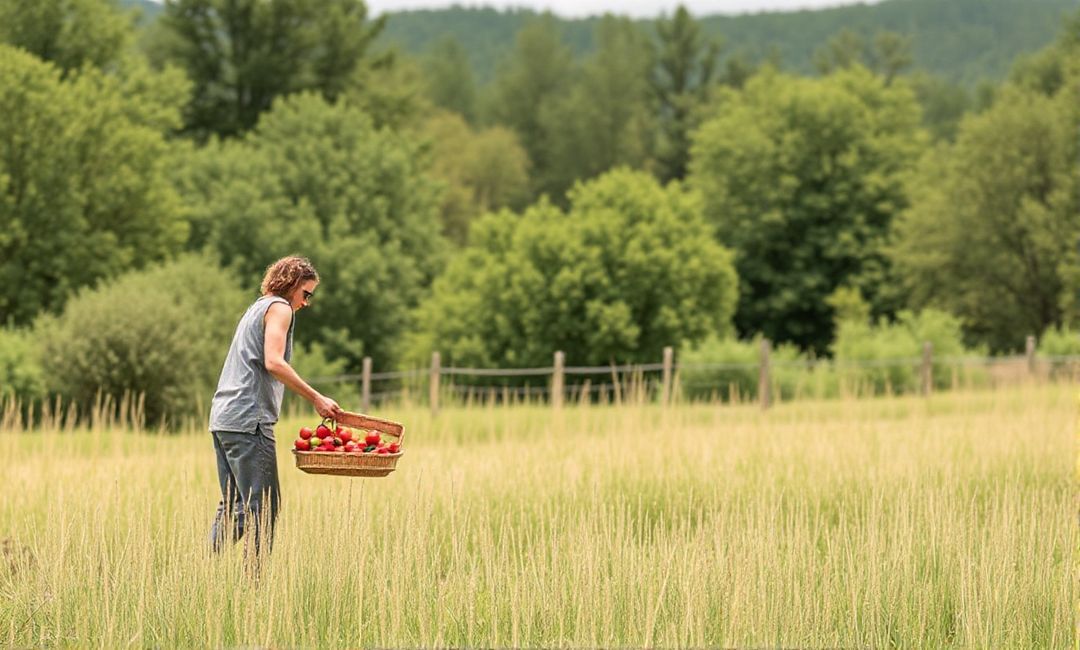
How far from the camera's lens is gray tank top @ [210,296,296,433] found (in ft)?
22.4

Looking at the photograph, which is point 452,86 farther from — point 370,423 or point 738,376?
point 370,423

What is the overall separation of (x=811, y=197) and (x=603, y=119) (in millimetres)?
16380

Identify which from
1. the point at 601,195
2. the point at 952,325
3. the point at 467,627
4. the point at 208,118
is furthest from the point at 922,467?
the point at 208,118

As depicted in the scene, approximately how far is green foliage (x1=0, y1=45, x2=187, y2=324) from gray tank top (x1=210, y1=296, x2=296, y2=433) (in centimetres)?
2353

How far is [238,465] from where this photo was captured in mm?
6840

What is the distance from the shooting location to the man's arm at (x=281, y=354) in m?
6.64

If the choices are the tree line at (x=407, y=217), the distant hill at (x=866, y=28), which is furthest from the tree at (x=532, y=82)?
the distant hill at (x=866, y=28)

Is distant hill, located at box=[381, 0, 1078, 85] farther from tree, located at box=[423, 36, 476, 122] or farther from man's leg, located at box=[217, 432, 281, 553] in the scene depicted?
man's leg, located at box=[217, 432, 281, 553]

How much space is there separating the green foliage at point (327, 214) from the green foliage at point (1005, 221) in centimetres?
1483

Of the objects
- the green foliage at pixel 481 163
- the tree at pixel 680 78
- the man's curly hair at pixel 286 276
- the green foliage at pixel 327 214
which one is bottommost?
the man's curly hair at pixel 286 276

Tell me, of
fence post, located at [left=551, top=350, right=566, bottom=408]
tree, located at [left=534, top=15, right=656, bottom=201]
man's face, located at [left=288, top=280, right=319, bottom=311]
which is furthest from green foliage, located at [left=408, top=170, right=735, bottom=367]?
man's face, located at [left=288, top=280, right=319, bottom=311]

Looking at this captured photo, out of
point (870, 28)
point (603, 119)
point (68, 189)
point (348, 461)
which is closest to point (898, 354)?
point (68, 189)

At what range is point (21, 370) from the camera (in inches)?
822

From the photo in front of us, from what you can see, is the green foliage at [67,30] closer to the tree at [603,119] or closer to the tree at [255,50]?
the tree at [255,50]
